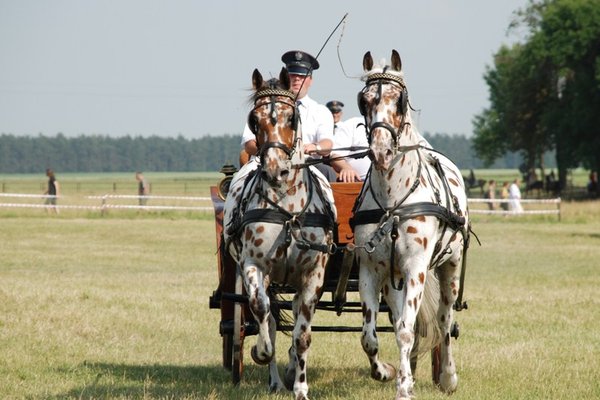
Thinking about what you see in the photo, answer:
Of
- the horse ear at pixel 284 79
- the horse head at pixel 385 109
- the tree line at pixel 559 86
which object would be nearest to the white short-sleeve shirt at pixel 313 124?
the horse ear at pixel 284 79

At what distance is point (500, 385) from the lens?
31.3 ft

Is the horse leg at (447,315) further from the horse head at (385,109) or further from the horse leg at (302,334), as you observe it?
the horse head at (385,109)

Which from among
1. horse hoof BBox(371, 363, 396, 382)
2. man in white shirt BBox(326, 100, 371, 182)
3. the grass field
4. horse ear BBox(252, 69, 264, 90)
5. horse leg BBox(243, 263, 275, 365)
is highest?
horse ear BBox(252, 69, 264, 90)

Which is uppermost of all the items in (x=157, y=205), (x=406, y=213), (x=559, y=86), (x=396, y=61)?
(x=559, y=86)

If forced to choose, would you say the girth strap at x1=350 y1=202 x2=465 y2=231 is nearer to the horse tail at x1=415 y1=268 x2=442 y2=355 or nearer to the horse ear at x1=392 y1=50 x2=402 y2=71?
the horse tail at x1=415 y1=268 x2=442 y2=355

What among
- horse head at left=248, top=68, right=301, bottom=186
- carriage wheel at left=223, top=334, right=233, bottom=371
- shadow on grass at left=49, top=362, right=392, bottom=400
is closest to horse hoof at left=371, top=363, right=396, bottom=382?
shadow on grass at left=49, top=362, right=392, bottom=400

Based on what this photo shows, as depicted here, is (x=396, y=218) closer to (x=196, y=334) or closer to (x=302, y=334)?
(x=302, y=334)

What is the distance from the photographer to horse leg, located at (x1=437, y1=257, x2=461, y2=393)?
9.41 meters

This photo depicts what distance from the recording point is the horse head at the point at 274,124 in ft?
26.4

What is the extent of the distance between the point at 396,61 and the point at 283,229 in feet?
4.77

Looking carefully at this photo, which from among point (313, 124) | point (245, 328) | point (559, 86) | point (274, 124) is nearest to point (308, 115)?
point (313, 124)

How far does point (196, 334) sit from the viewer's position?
13.4m

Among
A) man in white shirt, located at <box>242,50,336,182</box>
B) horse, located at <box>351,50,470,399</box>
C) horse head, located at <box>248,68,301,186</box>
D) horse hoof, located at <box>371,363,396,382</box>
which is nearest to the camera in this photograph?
horse, located at <box>351,50,470,399</box>

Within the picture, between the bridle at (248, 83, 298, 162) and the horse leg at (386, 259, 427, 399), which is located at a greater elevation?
the bridle at (248, 83, 298, 162)
